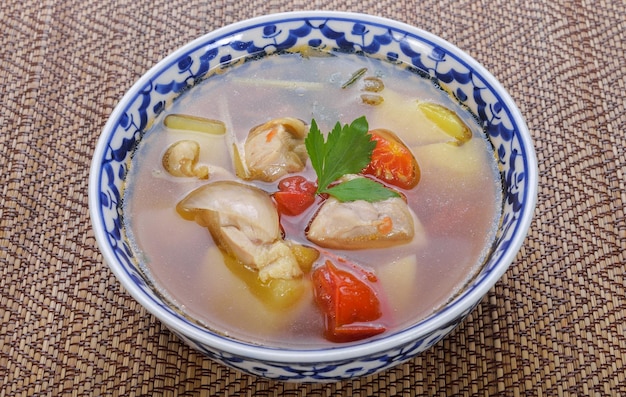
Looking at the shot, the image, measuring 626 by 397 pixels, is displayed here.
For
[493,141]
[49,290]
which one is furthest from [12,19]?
[493,141]

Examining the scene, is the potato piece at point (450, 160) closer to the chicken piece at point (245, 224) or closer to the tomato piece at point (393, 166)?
the tomato piece at point (393, 166)

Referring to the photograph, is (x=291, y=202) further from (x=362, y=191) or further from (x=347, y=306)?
(x=347, y=306)

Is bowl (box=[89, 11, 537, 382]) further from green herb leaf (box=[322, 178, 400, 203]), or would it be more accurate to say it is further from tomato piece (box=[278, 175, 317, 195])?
tomato piece (box=[278, 175, 317, 195])

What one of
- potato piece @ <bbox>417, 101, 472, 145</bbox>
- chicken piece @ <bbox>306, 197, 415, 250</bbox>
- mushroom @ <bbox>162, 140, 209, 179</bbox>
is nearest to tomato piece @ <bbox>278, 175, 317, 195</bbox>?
chicken piece @ <bbox>306, 197, 415, 250</bbox>

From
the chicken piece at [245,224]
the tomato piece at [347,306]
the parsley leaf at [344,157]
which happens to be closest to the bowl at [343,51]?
the tomato piece at [347,306]

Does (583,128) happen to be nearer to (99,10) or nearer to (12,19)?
(99,10)
